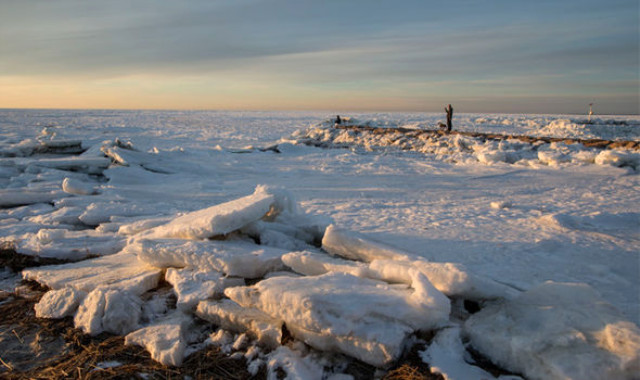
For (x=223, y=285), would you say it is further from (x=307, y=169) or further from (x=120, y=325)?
(x=307, y=169)

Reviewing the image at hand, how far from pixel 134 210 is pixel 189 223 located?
2174mm

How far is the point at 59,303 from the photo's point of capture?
8.54 feet

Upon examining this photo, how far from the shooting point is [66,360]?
7.04 ft

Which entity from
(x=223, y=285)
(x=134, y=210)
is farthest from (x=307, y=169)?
(x=223, y=285)

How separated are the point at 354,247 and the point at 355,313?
1088mm

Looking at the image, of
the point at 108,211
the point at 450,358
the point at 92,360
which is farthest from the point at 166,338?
the point at 108,211

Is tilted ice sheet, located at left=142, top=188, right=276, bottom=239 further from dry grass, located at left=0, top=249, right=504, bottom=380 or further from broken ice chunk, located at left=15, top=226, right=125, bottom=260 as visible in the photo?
dry grass, located at left=0, top=249, right=504, bottom=380

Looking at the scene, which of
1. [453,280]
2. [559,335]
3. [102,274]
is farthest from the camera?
[102,274]

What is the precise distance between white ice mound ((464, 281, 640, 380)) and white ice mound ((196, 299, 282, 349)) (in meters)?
1.14

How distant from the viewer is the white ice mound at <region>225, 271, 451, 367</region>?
201 centimetres

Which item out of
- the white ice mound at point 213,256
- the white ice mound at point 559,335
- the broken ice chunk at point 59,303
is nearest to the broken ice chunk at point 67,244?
the white ice mound at point 213,256

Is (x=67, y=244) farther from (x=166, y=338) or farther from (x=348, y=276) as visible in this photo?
(x=348, y=276)

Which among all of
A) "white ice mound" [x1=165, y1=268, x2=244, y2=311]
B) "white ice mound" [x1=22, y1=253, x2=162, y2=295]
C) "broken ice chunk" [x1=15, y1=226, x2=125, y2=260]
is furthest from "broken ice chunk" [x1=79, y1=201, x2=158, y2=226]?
"white ice mound" [x1=165, y1=268, x2=244, y2=311]

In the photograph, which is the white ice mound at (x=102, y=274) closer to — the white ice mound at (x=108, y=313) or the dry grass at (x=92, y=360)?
the white ice mound at (x=108, y=313)
